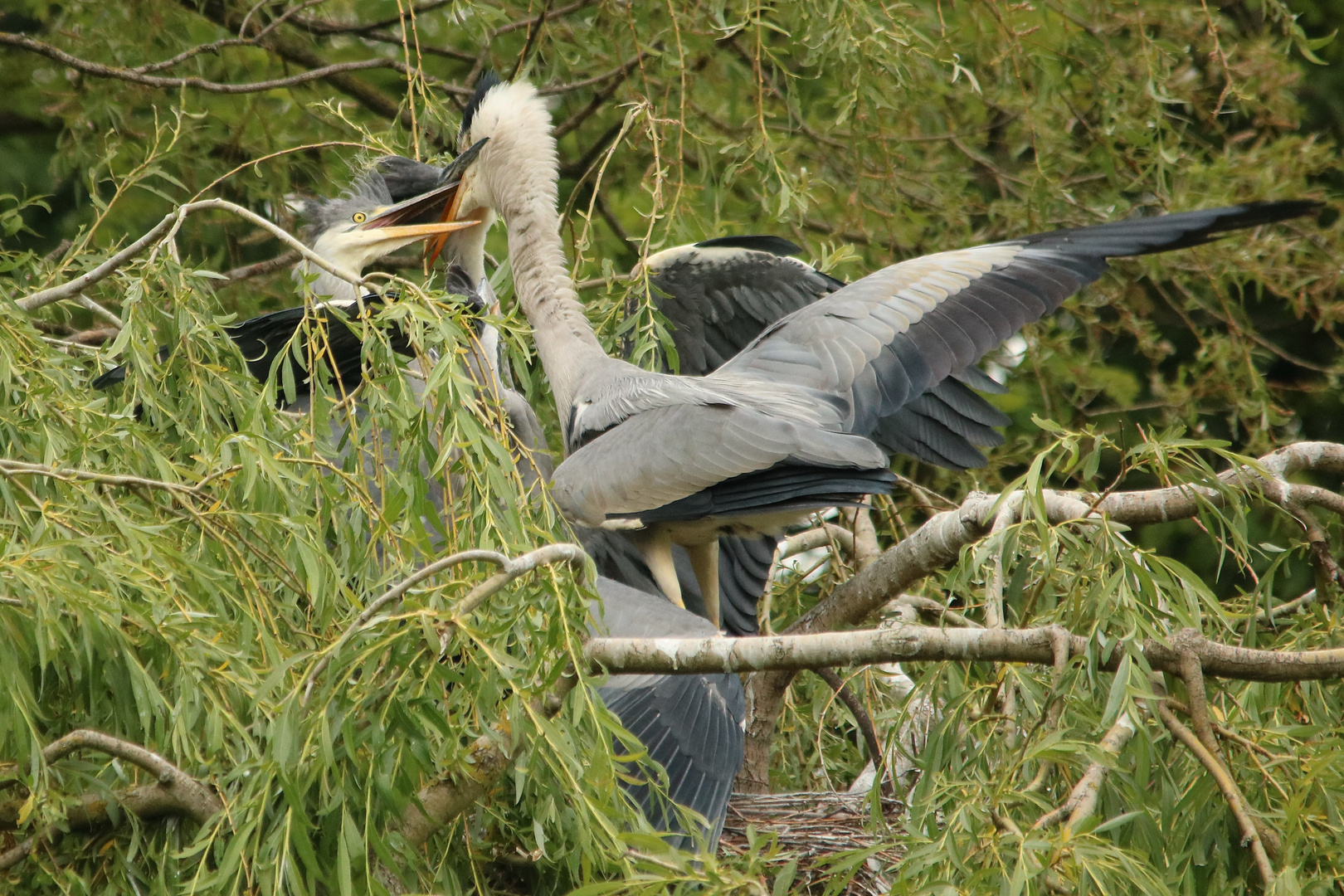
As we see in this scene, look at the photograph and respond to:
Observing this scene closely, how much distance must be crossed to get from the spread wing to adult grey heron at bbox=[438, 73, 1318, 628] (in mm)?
402

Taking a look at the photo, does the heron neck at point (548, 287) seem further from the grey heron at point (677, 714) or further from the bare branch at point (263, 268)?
the grey heron at point (677, 714)

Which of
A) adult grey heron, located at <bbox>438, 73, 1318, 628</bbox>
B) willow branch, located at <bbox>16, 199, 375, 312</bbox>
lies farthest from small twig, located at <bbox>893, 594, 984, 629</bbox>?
willow branch, located at <bbox>16, 199, 375, 312</bbox>

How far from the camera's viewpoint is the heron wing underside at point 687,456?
9.53 feet

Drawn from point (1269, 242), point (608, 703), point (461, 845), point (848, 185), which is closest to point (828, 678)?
point (608, 703)

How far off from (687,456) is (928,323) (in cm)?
74

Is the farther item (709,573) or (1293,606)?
(709,573)

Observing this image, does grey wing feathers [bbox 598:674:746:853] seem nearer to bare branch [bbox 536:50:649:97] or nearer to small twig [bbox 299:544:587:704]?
small twig [bbox 299:544:587:704]

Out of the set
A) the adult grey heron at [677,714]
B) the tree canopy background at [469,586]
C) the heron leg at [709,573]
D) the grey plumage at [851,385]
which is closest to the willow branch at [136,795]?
the tree canopy background at [469,586]

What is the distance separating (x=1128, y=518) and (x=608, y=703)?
1009mm

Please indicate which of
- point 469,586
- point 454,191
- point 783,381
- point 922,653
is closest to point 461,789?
point 469,586

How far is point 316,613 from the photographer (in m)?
2.02

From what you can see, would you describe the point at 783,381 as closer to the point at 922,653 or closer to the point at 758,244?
the point at 758,244

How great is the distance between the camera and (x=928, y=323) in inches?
130

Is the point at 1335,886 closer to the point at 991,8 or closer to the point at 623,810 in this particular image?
the point at 623,810
